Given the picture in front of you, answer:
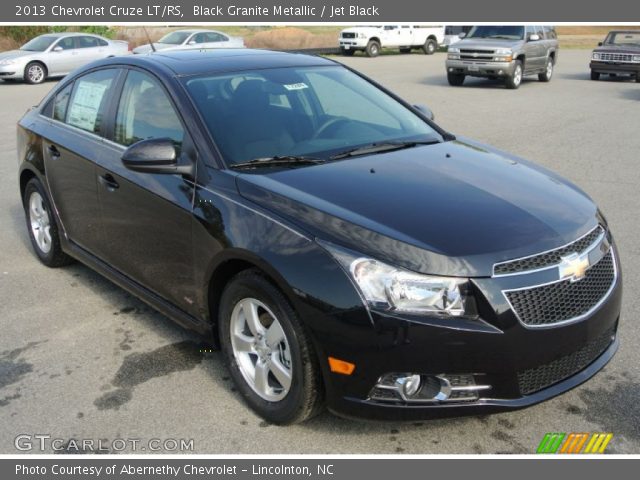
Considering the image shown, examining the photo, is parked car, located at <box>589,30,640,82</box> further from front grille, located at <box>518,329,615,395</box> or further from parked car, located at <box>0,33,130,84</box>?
front grille, located at <box>518,329,615,395</box>

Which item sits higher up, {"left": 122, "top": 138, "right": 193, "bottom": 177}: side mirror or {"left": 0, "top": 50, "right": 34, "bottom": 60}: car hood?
{"left": 122, "top": 138, "right": 193, "bottom": 177}: side mirror

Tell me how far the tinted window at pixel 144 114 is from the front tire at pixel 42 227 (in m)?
1.32

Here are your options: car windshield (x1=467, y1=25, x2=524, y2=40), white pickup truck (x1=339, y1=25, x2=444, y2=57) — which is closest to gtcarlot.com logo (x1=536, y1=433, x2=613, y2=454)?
car windshield (x1=467, y1=25, x2=524, y2=40)

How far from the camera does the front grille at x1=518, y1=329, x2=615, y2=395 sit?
312cm

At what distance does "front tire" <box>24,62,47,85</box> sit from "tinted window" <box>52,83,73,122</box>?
679 inches

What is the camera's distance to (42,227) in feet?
19.1

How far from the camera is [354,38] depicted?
30.7 meters

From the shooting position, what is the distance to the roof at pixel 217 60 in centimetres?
441

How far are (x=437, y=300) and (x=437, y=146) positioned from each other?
65.8 inches

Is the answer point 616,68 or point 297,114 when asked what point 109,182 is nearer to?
point 297,114

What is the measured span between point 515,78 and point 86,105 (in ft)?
52.9

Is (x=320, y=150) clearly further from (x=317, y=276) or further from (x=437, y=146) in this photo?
(x=317, y=276)

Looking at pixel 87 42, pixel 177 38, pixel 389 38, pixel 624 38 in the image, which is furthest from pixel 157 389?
pixel 389 38
